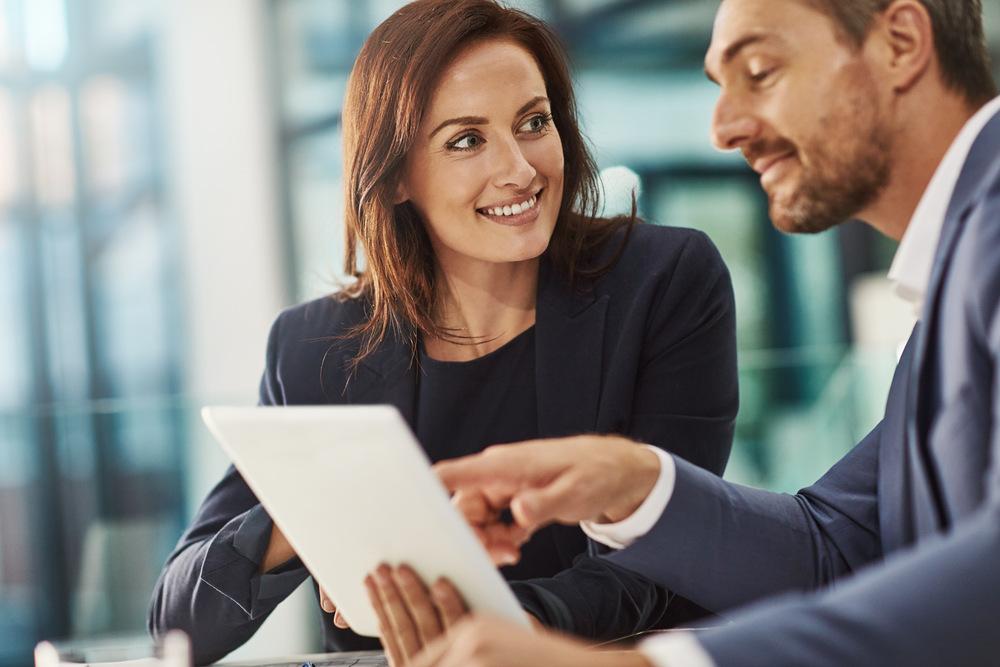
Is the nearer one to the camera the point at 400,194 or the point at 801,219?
the point at 801,219

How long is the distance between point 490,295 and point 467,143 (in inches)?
10.1

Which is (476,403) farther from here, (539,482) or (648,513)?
(539,482)

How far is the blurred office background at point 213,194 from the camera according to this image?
4922 mm

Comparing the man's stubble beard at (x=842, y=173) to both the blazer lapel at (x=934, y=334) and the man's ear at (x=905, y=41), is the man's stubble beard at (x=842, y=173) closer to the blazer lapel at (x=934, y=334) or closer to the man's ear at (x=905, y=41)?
the man's ear at (x=905, y=41)

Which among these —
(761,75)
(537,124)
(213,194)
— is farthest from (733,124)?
(213,194)

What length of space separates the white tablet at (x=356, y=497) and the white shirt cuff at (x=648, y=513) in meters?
0.24

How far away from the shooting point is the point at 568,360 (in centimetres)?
178

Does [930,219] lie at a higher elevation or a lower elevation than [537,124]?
A: lower

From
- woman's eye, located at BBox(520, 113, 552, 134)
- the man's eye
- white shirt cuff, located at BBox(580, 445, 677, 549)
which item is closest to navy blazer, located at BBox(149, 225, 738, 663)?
woman's eye, located at BBox(520, 113, 552, 134)

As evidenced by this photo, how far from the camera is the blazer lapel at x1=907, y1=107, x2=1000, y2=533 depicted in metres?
0.96

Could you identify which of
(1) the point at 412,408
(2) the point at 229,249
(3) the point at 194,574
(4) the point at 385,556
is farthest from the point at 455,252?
(2) the point at 229,249

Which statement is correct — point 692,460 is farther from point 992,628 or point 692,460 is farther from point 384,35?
point 992,628

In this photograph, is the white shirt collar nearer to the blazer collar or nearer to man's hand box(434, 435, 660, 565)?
man's hand box(434, 435, 660, 565)

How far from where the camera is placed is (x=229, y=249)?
5.03 m
